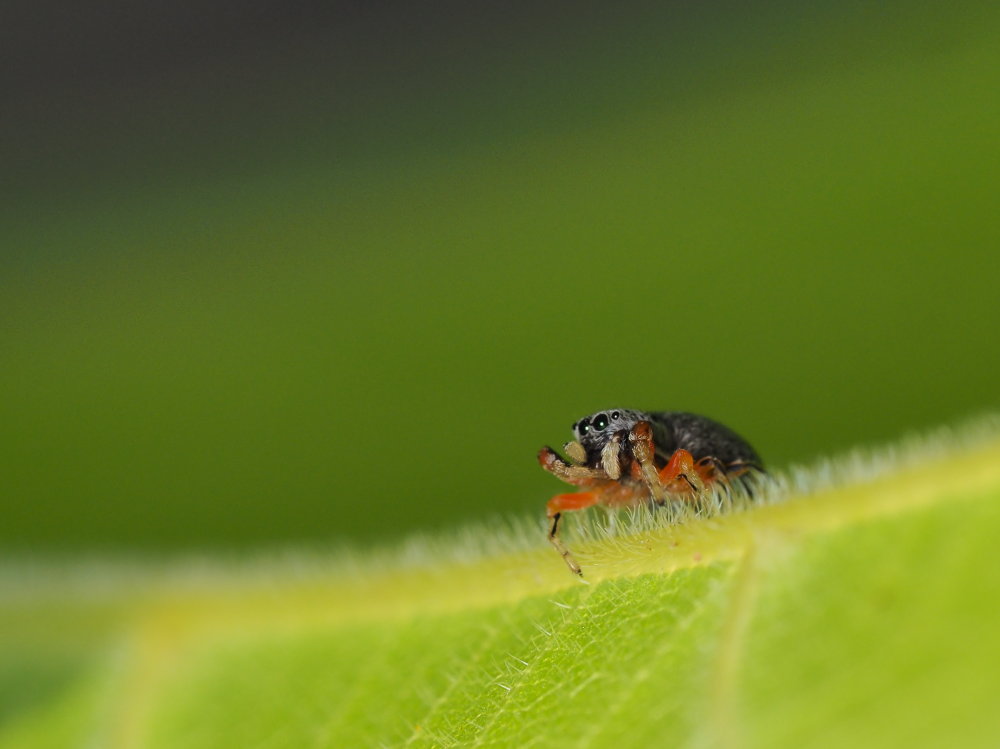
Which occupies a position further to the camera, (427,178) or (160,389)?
(427,178)

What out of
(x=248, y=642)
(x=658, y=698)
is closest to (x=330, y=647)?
(x=248, y=642)

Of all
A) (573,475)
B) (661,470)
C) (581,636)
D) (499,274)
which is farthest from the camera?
(499,274)

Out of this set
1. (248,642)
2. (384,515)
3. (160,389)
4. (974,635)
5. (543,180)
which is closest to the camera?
(974,635)

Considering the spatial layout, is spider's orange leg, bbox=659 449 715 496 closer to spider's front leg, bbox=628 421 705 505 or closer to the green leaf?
spider's front leg, bbox=628 421 705 505

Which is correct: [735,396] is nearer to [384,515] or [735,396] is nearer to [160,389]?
[384,515]

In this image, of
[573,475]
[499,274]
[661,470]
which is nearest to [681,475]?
[661,470]

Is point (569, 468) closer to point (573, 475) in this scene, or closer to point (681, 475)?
point (573, 475)

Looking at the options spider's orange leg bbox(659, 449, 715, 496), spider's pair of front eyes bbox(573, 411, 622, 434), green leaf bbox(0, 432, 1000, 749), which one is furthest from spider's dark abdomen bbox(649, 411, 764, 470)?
green leaf bbox(0, 432, 1000, 749)
